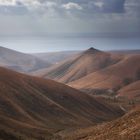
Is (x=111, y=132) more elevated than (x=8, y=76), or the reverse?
(x=8, y=76)

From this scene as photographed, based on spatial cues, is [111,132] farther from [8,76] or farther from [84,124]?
[8,76]

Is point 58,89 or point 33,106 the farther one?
point 58,89

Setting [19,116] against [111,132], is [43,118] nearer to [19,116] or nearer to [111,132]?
[19,116]

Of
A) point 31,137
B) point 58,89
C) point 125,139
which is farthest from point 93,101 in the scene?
point 125,139

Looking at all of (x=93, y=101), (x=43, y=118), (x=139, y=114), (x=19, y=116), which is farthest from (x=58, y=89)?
(x=139, y=114)

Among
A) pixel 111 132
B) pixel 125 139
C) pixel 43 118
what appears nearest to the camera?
pixel 125 139

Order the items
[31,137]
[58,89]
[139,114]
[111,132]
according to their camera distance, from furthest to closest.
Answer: [58,89] < [31,137] < [139,114] < [111,132]
